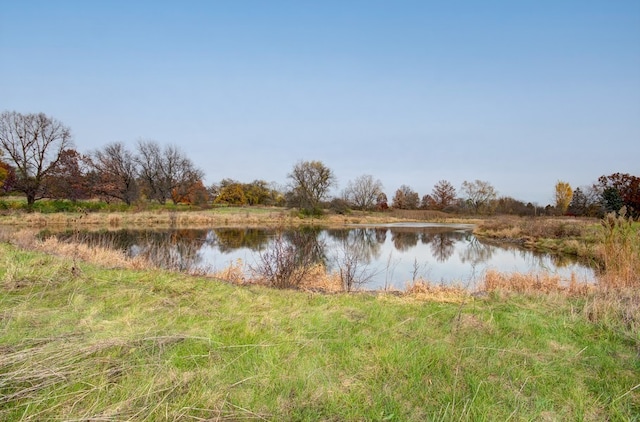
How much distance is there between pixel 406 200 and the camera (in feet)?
238

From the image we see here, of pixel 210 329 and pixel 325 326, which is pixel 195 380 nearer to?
pixel 210 329

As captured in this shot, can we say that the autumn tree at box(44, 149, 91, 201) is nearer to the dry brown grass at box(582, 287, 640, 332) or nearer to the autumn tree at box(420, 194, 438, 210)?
the dry brown grass at box(582, 287, 640, 332)

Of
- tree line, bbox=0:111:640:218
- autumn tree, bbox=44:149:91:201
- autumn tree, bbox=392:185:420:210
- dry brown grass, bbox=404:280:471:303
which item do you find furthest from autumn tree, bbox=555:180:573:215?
autumn tree, bbox=44:149:91:201

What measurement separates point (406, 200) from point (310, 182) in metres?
31.9

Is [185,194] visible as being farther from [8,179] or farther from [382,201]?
[382,201]

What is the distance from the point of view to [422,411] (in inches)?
99.7

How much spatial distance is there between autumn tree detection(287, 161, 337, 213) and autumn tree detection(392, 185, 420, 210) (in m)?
28.7

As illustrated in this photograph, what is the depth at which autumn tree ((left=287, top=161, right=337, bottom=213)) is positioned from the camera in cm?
4678

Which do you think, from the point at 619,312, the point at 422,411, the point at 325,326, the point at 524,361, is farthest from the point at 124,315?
the point at 619,312

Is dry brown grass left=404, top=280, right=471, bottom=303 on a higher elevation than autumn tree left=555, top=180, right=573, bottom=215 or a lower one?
lower

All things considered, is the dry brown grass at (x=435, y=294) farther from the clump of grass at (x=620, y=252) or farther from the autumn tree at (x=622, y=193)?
the autumn tree at (x=622, y=193)

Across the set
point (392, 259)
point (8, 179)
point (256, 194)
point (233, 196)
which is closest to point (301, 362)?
point (392, 259)

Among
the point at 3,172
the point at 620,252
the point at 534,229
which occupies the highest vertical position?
the point at 3,172

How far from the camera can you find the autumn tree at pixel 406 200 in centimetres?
7144
